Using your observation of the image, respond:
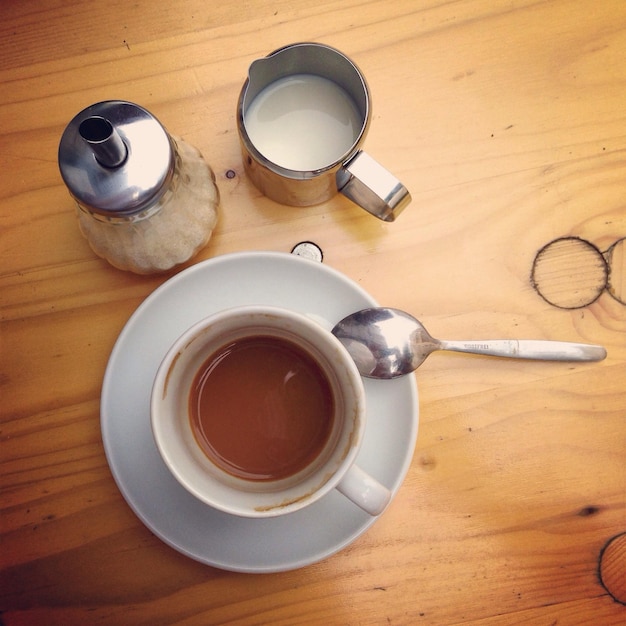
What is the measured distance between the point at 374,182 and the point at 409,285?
0.18 metres

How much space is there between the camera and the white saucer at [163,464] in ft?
2.32

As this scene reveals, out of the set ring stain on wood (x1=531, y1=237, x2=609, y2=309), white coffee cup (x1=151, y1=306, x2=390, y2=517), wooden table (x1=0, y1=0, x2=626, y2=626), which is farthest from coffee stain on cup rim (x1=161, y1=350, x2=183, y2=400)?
ring stain on wood (x1=531, y1=237, x2=609, y2=309)

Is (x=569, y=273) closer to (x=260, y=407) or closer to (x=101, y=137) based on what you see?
(x=260, y=407)

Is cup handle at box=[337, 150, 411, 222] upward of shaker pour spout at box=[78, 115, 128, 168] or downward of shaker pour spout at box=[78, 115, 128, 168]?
downward

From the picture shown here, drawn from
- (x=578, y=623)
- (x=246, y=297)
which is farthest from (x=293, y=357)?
(x=578, y=623)

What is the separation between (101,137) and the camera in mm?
592

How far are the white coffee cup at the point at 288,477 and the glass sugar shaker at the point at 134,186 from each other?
0.50ft

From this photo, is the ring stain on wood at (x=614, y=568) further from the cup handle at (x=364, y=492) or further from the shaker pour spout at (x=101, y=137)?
the shaker pour spout at (x=101, y=137)

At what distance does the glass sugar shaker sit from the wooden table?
70mm

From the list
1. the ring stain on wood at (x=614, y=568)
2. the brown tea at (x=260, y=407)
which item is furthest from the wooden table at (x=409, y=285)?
the brown tea at (x=260, y=407)

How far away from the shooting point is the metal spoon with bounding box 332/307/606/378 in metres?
0.73

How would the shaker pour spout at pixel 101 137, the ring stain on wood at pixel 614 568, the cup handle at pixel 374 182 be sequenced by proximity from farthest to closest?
the ring stain on wood at pixel 614 568, the cup handle at pixel 374 182, the shaker pour spout at pixel 101 137

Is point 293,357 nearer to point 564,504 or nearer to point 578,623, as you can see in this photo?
point 564,504

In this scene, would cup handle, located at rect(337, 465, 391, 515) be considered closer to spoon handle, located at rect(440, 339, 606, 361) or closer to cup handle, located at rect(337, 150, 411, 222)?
spoon handle, located at rect(440, 339, 606, 361)
